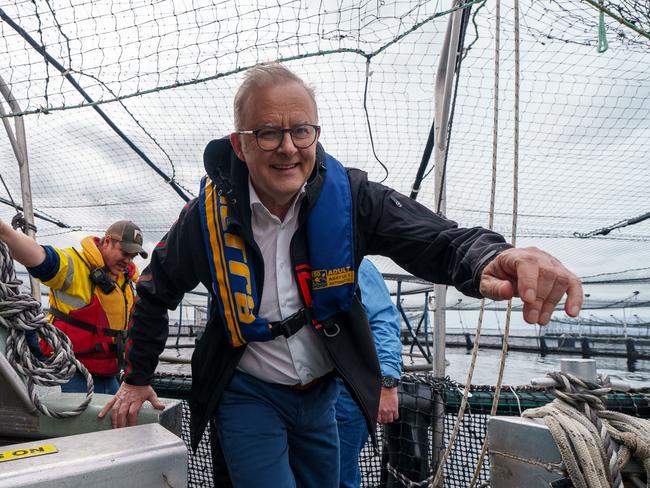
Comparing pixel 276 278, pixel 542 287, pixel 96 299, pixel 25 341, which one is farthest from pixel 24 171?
pixel 542 287

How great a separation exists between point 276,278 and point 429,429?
1582 mm

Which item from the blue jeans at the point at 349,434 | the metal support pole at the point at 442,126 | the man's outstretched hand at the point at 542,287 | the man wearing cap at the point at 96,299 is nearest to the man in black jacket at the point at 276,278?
the man's outstretched hand at the point at 542,287

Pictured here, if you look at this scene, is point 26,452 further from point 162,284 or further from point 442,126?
point 442,126

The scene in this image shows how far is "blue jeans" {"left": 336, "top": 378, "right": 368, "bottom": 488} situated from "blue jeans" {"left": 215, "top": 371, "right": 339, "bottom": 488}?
65 centimetres

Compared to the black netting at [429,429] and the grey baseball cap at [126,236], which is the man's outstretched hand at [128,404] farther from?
the grey baseball cap at [126,236]

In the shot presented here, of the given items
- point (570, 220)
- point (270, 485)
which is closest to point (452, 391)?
point (270, 485)

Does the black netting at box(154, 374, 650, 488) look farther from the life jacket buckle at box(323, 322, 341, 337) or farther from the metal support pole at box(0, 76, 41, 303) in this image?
the metal support pole at box(0, 76, 41, 303)

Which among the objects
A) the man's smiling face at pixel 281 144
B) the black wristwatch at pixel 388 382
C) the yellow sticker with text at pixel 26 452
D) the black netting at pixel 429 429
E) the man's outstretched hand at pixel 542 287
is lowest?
the black netting at pixel 429 429

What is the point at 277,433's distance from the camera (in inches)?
60.4

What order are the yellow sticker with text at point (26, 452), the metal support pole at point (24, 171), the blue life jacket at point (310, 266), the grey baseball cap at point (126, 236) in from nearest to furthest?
the yellow sticker with text at point (26, 452), the blue life jacket at point (310, 266), the grey baseball cap at point (126, 236), the metal support pole at point (24, 171)

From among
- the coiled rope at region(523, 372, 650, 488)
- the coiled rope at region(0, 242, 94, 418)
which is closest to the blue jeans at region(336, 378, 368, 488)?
the coiled rope at region(523, 372, 650, 488)

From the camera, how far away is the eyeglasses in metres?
1.47

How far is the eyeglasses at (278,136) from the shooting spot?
1.47 m

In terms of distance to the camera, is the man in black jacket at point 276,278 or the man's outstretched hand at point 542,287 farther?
the man in black jacket at point 276,278
